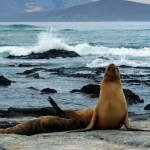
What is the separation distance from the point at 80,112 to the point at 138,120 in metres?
1.98

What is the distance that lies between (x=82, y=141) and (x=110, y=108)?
1.24 meters

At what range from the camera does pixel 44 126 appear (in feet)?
30.6

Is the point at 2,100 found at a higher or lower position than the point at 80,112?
lower

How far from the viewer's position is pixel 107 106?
9117mm

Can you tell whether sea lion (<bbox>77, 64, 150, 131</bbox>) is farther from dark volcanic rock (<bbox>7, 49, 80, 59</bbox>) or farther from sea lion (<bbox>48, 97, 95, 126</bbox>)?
dark volcanic rock (<bbox>7, 49, 80, 59</bbox>)

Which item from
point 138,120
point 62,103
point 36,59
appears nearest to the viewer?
point 138,120

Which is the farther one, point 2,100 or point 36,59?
point 36,59

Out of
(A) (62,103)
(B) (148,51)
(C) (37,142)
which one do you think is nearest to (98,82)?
(A) (62,103)

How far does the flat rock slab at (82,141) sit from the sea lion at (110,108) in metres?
0.20

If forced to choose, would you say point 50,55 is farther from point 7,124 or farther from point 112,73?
point 112,73

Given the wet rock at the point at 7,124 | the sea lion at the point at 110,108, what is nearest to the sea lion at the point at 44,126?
the sea lion at the point at 110,108

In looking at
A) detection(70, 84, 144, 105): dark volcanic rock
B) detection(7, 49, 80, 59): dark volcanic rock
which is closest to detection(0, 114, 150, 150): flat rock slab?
detection(70, 84, 144, 105): dark volcanic rock

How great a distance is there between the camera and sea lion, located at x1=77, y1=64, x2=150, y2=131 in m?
9.09

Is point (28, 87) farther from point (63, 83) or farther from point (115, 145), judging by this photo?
point (115, 145)
